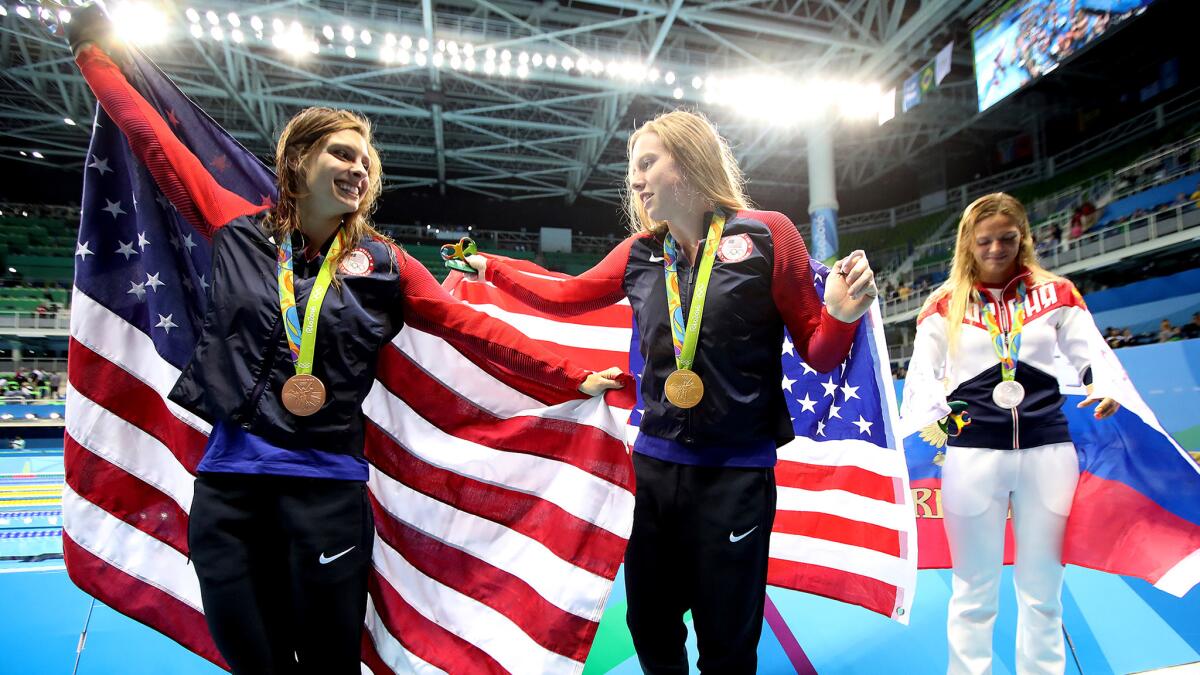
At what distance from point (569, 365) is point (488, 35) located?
1414 cm

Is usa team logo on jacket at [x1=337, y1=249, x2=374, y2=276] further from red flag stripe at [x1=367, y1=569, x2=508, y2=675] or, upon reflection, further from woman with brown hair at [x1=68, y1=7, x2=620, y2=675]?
red flag stripe at [x1=367, y1=569, x2=508, y2=675]


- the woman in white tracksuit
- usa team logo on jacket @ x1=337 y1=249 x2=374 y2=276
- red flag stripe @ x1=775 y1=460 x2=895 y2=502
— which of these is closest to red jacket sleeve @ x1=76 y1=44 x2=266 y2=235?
usa team logo on jacket @ x1=337 y1=249 x2=374 y2=276

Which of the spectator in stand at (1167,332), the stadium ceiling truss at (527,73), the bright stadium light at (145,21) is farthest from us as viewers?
the stadium ceiling truss at (527,73)

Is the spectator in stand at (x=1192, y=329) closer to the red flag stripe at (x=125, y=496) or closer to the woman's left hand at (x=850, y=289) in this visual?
the woman's left hand at (x=850, y=289)

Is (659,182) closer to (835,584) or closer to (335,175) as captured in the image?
(335,175)

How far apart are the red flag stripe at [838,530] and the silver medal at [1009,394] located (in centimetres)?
61

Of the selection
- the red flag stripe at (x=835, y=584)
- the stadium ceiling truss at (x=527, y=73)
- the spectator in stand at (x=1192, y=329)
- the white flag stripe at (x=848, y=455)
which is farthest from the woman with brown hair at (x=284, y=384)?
the spectator in stand at (x=1192, y=329)

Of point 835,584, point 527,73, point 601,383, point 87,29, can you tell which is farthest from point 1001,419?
point 527,73

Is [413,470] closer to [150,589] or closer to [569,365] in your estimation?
[569,365]

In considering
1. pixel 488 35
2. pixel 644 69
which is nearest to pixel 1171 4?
pixel 644 69

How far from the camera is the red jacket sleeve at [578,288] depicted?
2.06 meters

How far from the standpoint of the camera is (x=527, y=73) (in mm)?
14211

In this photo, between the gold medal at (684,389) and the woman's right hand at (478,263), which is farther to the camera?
the woman's right hand at (478,263)

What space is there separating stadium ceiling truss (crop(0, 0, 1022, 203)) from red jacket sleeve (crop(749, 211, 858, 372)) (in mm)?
12272
